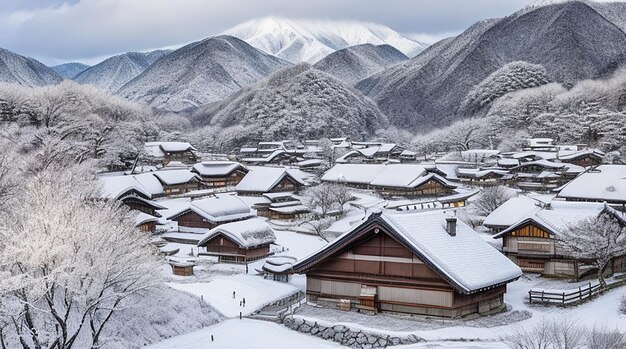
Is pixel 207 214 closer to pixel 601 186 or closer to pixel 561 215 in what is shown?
pixel 561 215

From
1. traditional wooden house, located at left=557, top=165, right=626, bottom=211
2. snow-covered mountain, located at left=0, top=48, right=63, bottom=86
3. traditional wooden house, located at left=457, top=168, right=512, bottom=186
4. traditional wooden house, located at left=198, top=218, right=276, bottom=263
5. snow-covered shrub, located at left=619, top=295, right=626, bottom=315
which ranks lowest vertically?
snow-covered shrub, located at left=619, top=295, right=626, bottom=315

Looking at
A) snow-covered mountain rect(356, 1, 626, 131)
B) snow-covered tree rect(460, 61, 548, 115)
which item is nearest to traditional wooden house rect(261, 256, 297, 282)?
snow-covered tree rect(460, 61, 548, 115)

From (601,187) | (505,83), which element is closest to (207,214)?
(601,187)

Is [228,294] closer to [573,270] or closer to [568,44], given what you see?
[573,270]

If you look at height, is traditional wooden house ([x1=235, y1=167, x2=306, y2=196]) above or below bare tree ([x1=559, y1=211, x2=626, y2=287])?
above

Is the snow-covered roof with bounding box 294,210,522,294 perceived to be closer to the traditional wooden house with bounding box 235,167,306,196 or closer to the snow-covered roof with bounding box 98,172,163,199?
the snow-covered roof with bounding box 98,172,163,199

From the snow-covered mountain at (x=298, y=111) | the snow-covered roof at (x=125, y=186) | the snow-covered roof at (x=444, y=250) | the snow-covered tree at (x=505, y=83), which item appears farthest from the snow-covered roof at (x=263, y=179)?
the snow-covered tree at (x=505, y=83)
